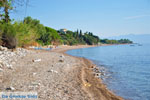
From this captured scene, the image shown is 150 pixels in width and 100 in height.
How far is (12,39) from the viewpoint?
19406mm

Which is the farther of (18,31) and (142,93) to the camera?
(18,31)

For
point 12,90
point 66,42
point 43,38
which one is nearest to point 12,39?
point 12,90

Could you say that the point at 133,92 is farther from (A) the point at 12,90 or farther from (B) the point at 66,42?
(B) the point at 66,42

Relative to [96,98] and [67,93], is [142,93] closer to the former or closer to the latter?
[96,98]

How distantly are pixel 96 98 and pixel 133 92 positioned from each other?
3.01m

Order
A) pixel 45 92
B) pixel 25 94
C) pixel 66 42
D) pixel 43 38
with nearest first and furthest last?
pixel 25 94, pixel 45 92, pixel 43 38, pixel 66 42

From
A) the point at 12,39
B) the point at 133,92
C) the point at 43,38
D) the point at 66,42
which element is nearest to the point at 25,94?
the point at 133,92

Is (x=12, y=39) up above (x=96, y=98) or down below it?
above

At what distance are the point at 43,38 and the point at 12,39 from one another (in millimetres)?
29175

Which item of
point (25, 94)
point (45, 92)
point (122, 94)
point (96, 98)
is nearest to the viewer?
point (25, 94)

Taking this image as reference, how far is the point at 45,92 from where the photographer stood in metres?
5.21

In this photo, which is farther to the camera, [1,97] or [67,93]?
[67,93]

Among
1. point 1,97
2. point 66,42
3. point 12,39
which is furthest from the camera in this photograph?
point 66,42

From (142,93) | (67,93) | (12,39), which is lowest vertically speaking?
(142,93)
